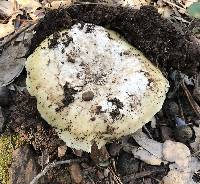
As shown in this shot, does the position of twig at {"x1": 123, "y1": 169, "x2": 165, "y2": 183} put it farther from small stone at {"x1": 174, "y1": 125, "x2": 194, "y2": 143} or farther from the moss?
→ the moss

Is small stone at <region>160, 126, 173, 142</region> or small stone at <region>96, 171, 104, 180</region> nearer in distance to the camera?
small stone at <region>96, 171, 104, 180</region>

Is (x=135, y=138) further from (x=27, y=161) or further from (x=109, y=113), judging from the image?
(x=27, y=161)

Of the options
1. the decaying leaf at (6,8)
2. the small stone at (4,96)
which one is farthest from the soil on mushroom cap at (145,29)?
the decaying leaf at (6,8)

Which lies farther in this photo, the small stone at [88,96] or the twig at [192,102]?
the twig at [192,102]

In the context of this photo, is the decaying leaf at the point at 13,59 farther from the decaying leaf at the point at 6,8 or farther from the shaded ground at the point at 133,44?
the decaying leaf at the point at 6,8

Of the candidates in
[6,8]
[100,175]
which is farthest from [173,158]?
[6,8]

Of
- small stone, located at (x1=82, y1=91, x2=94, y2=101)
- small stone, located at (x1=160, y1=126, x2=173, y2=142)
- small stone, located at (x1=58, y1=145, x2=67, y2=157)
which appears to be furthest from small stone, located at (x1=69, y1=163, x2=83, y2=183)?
small stone, located at (x1=160, y1=126, x2=173, y2=142)
